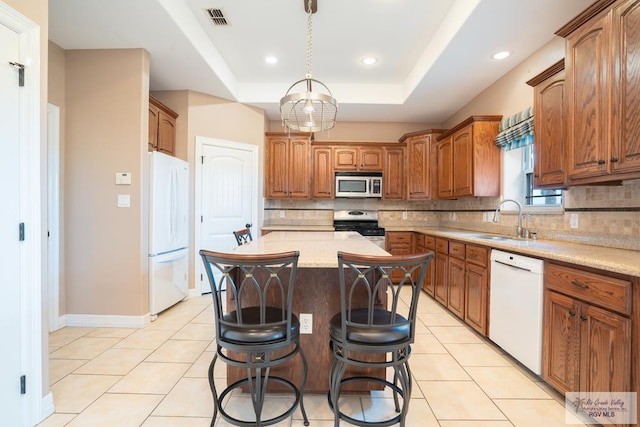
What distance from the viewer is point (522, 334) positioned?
2074mm

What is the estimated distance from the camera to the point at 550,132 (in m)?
2.27

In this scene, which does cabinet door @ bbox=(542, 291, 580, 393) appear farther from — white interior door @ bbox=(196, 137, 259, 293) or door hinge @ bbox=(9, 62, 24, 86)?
white interior door @ bbox=(196, 137, 259, 293)

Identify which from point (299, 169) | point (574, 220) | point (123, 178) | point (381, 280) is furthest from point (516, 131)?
point (123, 178)

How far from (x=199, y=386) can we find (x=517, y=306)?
225 centimetres

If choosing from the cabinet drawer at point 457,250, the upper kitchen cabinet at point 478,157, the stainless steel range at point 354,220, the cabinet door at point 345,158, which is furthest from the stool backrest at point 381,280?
the cabinet door at point 345,158

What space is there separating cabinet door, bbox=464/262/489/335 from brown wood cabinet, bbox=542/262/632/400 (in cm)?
67

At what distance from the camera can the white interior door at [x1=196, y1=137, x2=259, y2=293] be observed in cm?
388

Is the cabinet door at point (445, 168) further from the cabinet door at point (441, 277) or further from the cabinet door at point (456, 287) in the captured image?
the cabinet door at point (456, 287)

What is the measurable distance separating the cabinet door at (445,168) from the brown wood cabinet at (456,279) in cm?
115

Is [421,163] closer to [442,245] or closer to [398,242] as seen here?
[398,242]

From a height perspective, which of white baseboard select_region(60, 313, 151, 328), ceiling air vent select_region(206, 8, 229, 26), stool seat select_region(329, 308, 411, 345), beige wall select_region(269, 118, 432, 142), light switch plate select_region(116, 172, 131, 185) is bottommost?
white baseboard select_region(60, 313, 151, 328)

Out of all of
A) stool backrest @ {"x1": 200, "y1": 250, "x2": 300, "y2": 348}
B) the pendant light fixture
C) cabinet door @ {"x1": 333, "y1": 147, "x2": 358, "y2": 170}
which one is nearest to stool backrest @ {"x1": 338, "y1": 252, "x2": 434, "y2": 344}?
stool backrest @ {"x1": 200, "y1": 250, "x2": 300, "y2": 348}

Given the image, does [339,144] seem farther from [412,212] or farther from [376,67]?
[412,212]

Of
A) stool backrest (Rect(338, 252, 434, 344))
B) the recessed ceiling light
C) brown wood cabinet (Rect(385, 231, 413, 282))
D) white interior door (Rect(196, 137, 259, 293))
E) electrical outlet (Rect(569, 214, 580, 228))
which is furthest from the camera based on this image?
brown wood cabinet (Rect(385, 231, 413, 282))
